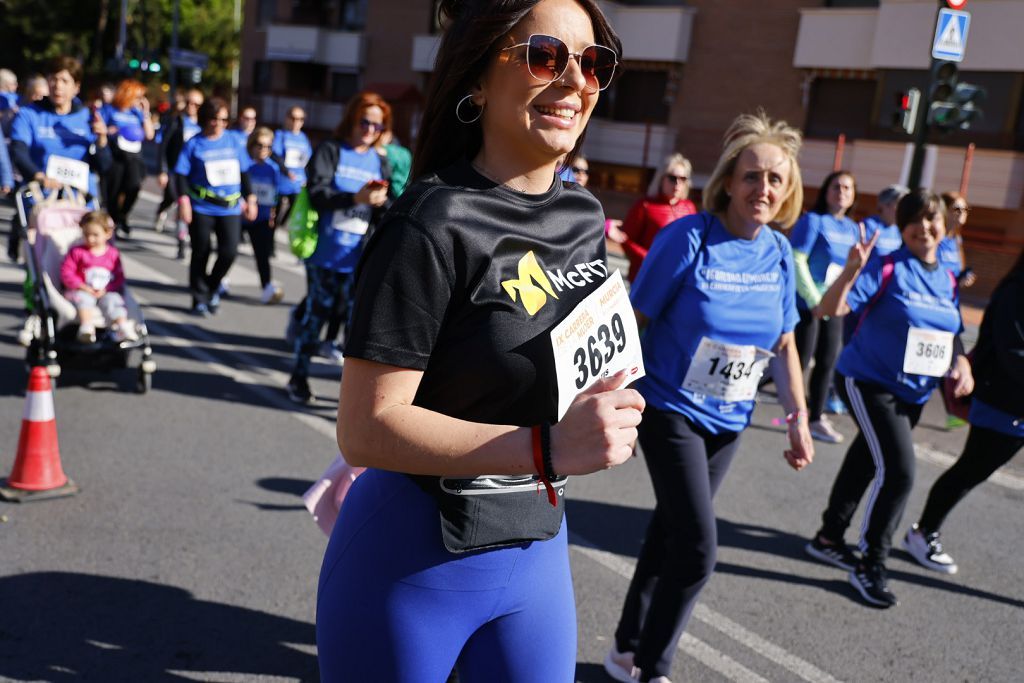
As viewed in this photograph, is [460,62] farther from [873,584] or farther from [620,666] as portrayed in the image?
[873,584]

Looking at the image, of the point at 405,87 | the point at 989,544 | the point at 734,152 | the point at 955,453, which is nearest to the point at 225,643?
the point at 734,152

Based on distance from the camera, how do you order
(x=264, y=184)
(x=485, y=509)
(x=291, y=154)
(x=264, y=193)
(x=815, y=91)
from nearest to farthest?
(x=485, y=509) < (x=264, y=193) < (x=264, y=184) < (x=291, y=154) < (x=815, y=91)

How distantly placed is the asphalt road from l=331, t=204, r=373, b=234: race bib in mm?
1217

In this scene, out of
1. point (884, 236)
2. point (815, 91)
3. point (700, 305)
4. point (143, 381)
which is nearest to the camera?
point (700, 305)

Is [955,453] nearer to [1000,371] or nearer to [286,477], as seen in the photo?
[1000,371]

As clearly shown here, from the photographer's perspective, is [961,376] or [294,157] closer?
[961,376]

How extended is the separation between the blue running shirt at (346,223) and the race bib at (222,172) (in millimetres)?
2657

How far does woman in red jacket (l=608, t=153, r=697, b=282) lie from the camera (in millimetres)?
6953

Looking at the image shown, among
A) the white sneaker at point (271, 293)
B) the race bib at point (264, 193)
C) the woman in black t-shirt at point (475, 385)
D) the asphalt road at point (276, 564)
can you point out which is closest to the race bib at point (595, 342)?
the woman in black t-shirt at point (475, 385)

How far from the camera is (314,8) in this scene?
132 ft

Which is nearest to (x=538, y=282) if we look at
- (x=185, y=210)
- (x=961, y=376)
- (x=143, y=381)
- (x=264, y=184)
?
(x=961, y=376)

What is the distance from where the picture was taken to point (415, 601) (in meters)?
1.78

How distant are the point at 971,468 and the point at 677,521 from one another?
2.25 m

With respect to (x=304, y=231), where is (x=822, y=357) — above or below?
below
